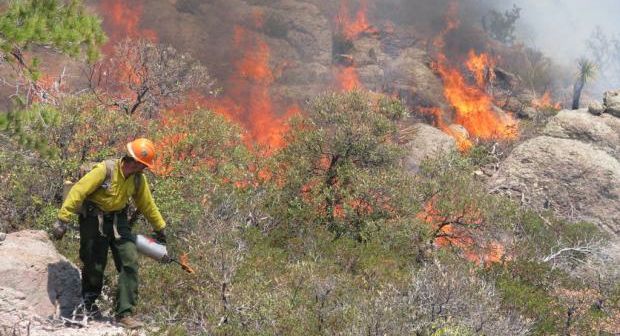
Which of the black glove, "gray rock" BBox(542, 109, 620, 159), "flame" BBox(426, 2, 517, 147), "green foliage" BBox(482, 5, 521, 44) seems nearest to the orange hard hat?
the black glove

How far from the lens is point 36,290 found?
7.94m

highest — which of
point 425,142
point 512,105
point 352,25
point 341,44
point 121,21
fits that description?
point 121,21

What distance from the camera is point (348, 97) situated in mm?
25297

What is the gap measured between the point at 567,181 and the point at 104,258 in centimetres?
2907

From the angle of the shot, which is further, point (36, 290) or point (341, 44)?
point (341, 44)

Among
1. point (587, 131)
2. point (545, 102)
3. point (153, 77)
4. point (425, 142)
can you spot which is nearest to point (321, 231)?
point (153, 77)

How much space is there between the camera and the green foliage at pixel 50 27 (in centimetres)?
823

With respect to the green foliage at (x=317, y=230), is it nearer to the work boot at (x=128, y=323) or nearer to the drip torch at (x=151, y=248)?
the work boot at (x=128, y=323)

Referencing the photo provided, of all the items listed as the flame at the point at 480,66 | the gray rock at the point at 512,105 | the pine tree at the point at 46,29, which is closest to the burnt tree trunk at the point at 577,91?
the gray rock at the point at 512,105

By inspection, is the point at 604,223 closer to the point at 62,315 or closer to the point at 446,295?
the point at 446,295

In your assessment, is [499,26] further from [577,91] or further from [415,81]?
[415,81]

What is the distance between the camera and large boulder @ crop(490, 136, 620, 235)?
99.9 ft

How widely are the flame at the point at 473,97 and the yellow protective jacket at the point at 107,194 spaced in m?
41.6

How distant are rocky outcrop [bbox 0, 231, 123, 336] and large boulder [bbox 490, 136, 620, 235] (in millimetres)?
26769
